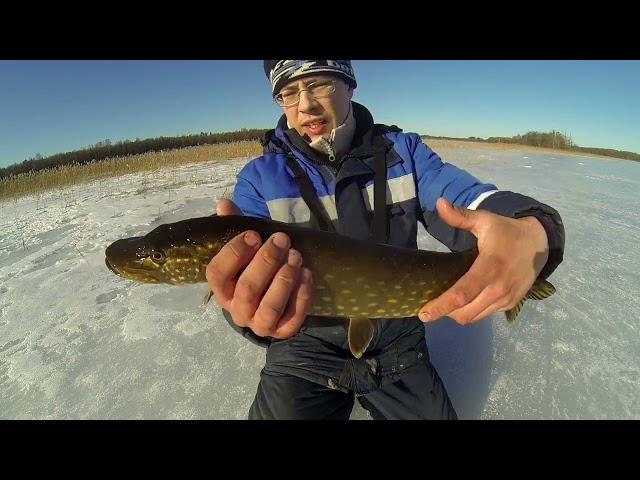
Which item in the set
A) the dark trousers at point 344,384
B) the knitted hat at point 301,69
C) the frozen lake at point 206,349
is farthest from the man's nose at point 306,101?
the frozen lake at point 206,349

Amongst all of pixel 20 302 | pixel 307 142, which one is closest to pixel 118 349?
pixel 20 302

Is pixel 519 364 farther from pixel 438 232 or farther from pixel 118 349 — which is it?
pixel 118 349

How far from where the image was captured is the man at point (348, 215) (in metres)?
1.47

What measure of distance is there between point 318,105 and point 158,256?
4.50 feet

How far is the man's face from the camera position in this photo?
215cm

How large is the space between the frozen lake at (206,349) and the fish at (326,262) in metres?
0.93

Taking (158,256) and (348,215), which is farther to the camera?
(348,215)

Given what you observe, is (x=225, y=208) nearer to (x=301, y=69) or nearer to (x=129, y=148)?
(x=301, y=69)

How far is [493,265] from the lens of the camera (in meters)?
1.32

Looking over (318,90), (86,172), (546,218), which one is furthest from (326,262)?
(86,172)

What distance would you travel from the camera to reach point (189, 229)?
142cm

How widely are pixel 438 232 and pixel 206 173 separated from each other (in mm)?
8936

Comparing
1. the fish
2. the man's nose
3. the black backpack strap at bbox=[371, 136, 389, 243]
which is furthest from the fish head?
the man's nose
